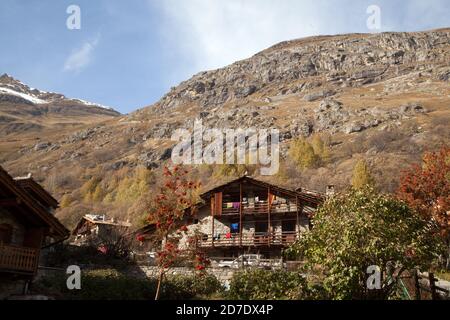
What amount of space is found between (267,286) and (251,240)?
69.0 feet

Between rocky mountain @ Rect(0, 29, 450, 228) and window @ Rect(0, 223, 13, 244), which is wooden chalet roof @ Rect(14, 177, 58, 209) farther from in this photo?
rocky mountain @ Rect(0, 29, 450, 228)

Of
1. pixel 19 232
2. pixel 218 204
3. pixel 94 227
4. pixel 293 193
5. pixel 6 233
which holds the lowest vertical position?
pixel 6 233

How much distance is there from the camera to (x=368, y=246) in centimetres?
1762

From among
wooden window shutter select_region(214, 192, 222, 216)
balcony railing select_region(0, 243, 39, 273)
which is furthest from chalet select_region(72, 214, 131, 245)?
balcony railing select_region(0, 243, 39, 273)

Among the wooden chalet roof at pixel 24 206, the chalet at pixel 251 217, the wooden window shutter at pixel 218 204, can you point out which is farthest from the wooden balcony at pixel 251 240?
the wooden chalet roof at pixel 24 206

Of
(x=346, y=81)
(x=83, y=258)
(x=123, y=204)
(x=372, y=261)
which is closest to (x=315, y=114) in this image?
(x=346, y=81)

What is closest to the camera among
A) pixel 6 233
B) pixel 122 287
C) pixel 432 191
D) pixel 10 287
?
pixel 10 287

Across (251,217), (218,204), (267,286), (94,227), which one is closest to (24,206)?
(267,286)

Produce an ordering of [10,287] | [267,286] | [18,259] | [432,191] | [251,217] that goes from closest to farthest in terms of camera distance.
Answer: [18,259] → [267,286] → [10,287] → [432,191] → [251,217]

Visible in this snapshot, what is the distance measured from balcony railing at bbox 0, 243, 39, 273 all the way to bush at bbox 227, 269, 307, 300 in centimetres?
899

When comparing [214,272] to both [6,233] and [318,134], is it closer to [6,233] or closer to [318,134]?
[6,233]

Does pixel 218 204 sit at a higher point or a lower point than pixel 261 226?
higher

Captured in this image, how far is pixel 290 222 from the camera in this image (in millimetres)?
41969
